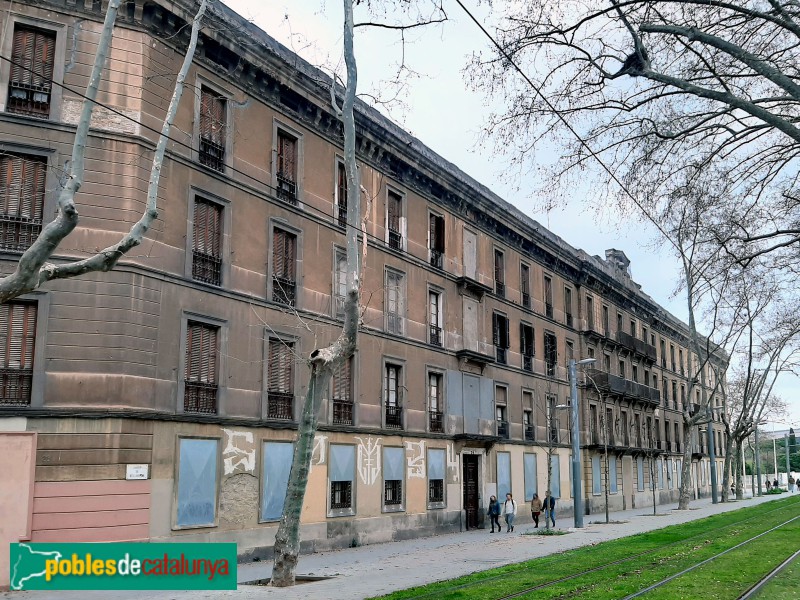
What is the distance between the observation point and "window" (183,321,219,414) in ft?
66.4

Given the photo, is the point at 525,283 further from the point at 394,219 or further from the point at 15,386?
the point at 15,386

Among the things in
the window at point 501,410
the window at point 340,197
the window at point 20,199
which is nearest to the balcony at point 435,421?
the window at point 501,410

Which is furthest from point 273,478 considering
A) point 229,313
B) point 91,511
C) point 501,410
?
point 501,410

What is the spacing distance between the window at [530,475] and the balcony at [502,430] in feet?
7.23

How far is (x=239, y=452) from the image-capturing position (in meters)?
21.2

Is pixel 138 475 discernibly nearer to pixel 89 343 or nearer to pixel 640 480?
pixel 89 343

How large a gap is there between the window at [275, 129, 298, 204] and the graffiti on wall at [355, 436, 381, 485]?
26.3ft

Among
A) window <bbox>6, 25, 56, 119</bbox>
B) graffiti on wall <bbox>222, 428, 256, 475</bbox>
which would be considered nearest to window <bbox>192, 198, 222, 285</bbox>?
graffiti on wall <bbox>222, 428, 256, 475</bbox>

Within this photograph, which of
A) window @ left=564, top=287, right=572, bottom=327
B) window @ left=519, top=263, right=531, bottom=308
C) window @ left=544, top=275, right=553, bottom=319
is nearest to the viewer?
window @ left=519, top=263, right=531, bottom=308

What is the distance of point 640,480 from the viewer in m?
52.8

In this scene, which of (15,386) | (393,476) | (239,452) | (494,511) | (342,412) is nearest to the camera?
(15,386)

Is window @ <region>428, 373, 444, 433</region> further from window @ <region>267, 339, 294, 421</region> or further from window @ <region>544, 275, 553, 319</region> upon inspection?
window @ <region>544, 275, 553, 319</region>

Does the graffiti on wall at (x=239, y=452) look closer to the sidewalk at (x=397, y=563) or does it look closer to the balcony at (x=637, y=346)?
the sidewalk at (x=397, y=563)

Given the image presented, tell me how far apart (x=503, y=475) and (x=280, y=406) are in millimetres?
14835
